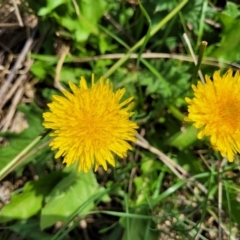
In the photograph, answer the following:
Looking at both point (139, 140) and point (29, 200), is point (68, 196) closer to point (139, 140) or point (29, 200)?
point (29, 200)

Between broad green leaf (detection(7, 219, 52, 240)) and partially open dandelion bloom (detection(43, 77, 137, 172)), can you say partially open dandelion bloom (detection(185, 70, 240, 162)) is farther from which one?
broad green leaf (detection(7, 219, 52, 240))

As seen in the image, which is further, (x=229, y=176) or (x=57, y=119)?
(x=229, y=176)

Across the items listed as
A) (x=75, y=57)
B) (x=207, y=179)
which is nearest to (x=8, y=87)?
(x=75, y=57)

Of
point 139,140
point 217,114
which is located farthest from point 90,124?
point 139,140

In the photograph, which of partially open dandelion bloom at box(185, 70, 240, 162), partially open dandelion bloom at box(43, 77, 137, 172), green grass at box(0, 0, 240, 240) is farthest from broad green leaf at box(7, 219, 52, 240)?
partially open dandelion bloom at box(185, 70, 240, 162)

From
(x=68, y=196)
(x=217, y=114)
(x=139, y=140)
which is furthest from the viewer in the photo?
(x=139, y=140)

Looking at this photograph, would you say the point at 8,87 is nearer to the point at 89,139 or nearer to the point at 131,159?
the point at 131,159
